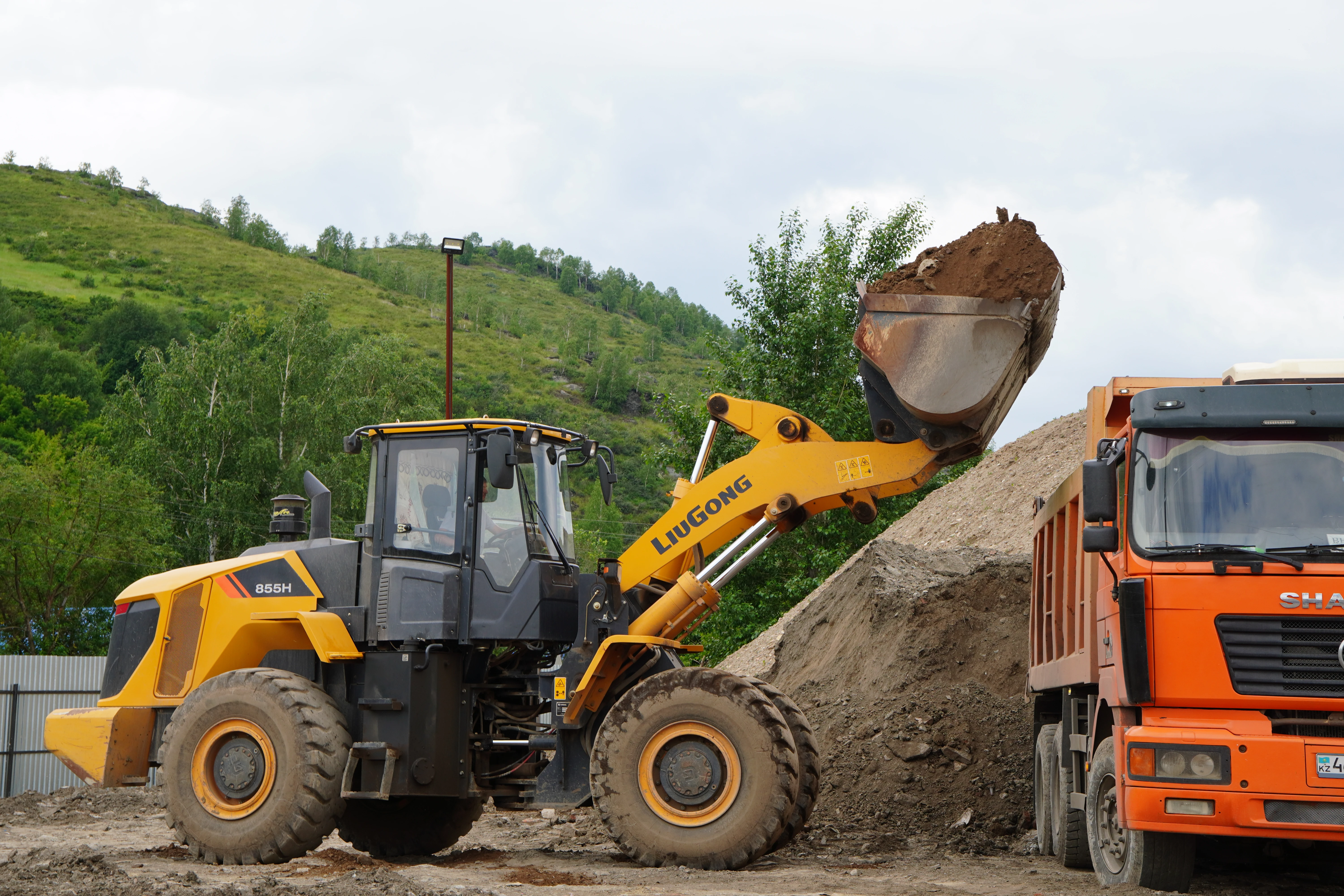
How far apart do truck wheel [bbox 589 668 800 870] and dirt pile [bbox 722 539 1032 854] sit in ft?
6.08

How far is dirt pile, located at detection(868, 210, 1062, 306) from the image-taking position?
8.77 meters

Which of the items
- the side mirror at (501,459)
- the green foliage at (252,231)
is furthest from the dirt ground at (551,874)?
the green foliage at (252,231)

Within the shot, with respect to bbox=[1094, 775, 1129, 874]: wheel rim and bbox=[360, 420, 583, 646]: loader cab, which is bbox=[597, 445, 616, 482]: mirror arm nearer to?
bbox=[360, 420, 583, 646]: loader cab

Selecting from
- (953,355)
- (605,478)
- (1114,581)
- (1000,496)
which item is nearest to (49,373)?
(1000,496)

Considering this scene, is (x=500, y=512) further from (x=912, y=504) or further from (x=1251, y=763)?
(x=912, y=504)

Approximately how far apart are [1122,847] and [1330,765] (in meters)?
1.47

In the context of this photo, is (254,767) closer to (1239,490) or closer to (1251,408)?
(1239,490)

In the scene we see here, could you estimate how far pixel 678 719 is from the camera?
29.1 ft

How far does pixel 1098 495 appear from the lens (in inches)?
271

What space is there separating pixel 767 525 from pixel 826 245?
1943 cm

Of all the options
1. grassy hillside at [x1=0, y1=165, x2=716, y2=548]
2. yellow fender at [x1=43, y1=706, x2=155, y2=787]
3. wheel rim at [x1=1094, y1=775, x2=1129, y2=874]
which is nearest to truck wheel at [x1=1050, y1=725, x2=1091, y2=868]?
wheel rim at [x1=1094, y1=775, x2=1129, y2=874]

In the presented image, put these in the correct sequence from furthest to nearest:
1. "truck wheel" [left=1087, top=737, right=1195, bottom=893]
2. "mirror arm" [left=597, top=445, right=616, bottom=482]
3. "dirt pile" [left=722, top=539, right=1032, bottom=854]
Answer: "dirt pile" [left=722, top=539, right=1032, bottom=854], "mirror arm" [left=597, top=445, right=616, bottom=482], "truck wheel" [left=1087, top=737, right=1195, bottom=893]

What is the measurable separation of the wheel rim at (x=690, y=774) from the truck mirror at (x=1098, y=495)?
10.4 feet

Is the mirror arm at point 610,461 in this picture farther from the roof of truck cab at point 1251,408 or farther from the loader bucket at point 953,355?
the roof of truck cab at point 1251,408
